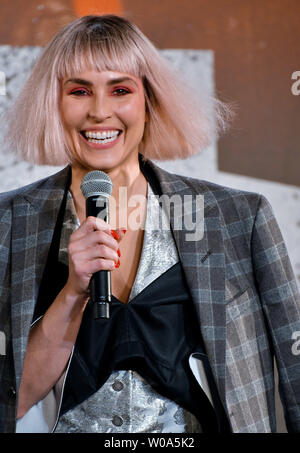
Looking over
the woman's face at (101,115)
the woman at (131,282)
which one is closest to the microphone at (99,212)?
the woman at (131,282)

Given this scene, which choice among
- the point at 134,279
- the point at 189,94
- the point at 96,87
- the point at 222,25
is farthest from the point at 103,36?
the point at 222,25

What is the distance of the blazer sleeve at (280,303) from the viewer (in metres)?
1.46

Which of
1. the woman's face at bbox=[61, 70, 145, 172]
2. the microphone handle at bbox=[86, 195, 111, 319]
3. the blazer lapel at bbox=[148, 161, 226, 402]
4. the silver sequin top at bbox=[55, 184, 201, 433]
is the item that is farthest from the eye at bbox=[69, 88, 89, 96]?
the silver sequin top at bbox=[55, 184, 201, 433]

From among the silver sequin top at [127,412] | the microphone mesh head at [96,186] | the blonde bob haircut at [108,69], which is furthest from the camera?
the blonde bob haircut at [108,69]

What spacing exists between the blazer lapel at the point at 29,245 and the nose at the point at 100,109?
0.21m

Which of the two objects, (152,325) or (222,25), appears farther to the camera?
(222,25)

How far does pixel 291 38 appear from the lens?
214cm

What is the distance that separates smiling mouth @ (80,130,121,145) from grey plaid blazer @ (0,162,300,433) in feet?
0.56

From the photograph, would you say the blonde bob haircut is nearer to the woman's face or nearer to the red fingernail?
the woman's face

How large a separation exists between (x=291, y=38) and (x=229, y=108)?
0.54m

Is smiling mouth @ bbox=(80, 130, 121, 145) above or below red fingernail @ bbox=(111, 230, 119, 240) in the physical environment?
above

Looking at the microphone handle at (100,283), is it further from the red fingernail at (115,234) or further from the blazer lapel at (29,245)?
the blazer lapel at (29,245)

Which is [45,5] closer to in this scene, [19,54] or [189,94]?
[19,54]

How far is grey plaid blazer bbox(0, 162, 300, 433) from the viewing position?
1.42 metres
